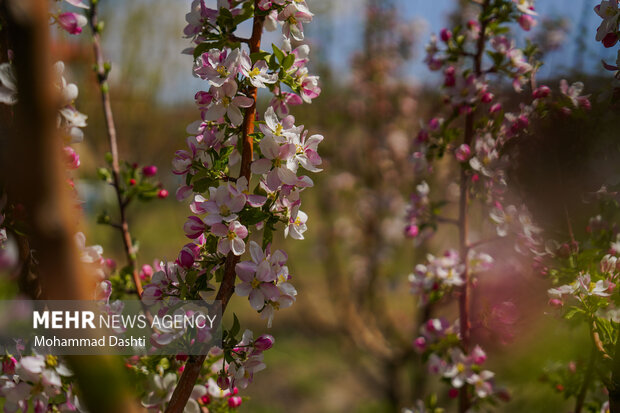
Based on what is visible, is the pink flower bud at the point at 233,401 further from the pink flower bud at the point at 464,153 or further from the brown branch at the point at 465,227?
the pink flower bud at the point at 464,153

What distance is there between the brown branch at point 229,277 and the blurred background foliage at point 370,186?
17.5 inches

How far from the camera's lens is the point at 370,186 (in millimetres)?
5051

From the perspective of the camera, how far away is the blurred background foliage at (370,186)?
3.98 feet

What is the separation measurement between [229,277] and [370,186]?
13.9 ft

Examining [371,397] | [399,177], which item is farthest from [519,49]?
[371,397]

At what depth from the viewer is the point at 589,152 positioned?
1.10 m

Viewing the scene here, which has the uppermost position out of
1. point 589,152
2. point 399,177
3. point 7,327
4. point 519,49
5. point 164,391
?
point 399,177

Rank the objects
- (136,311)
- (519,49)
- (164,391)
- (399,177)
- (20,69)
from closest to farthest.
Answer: (20,69)
(164,391)
(136,311)
(519,49)
(399,177)

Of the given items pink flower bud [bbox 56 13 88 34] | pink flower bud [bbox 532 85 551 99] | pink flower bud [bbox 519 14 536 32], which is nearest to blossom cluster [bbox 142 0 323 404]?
pink flower bud [bbox 56 13 88 34]

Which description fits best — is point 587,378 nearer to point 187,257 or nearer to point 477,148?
point 477,148

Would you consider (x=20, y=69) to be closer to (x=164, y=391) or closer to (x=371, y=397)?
(x=164, y=391)

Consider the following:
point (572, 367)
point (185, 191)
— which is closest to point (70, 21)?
point (185, 191)

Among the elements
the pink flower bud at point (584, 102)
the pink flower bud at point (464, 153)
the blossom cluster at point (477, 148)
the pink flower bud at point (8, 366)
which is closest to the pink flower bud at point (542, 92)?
the blossom cluster at point (477, 148)

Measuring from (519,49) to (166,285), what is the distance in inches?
47.9
